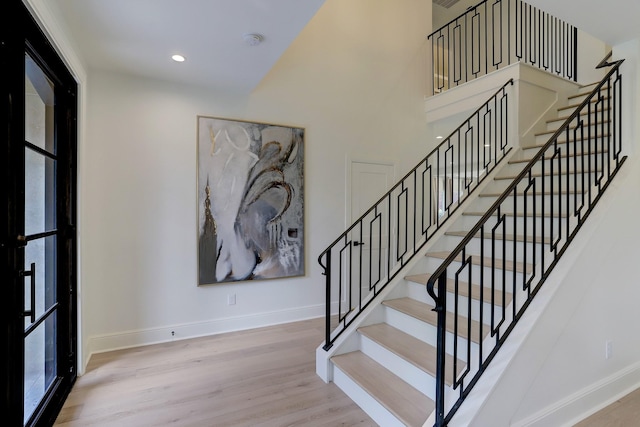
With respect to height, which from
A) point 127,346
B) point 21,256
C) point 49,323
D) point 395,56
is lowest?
point 127,346

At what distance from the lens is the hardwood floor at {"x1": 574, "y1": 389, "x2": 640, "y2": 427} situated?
207cm

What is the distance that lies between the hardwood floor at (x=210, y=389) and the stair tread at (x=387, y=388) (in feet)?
0.59

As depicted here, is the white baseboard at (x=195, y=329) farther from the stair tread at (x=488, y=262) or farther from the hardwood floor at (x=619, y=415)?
the hardwood floor at (x=619, y=415)

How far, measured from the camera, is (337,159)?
13.8 feet

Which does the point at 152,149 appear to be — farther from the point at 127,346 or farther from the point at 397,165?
the point at 397,165

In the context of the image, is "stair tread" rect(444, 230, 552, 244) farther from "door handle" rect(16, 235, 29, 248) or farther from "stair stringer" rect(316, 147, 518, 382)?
"door handle" rect(16, 235, 29, 248)

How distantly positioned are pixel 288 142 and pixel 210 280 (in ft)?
6.02

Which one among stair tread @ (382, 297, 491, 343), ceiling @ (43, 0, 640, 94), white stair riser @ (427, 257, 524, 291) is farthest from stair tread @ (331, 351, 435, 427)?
ceiling @ (43, 0, 640, 94)

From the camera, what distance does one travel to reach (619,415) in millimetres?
2154

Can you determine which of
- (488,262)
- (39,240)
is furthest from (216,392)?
(488,262)

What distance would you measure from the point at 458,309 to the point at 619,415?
1166 millimetres

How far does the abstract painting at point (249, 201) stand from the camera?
11.5ft

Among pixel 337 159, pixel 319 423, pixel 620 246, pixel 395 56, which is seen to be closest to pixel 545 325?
pixel 620 246

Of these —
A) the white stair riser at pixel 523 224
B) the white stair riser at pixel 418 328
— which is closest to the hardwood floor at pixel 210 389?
the white stair riser at pixel 418 328
